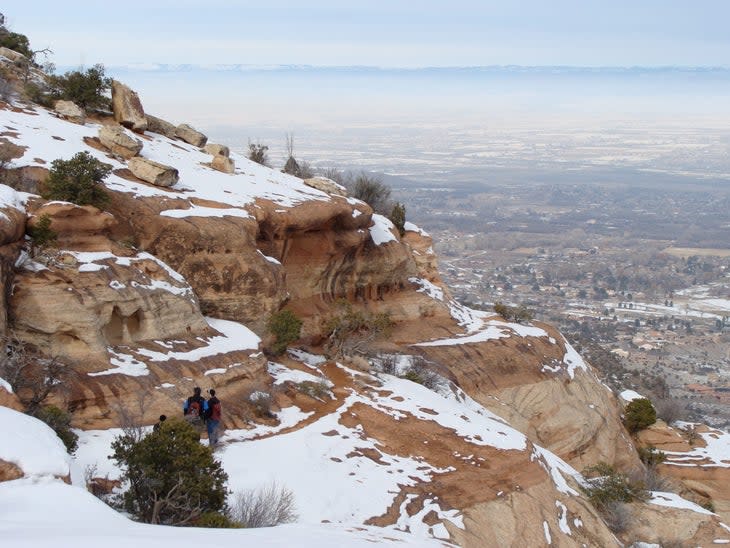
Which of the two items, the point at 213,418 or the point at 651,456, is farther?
the point at 651,456

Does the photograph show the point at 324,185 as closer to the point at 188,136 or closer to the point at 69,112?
the point at 188,136

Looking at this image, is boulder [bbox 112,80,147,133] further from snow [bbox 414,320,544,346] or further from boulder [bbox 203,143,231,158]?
snow [bbox 414,320,544,346]

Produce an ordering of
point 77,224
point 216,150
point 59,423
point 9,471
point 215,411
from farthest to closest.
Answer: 1. point 216,150
2. point 77,224
3. point 215,411
4. point 59,423
5. point 9,471

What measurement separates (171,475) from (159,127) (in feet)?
63.9

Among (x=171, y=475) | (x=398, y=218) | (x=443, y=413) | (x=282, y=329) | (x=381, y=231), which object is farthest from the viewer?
(x=398, y=218)

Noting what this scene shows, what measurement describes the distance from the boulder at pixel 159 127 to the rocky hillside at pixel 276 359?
0.09 metres

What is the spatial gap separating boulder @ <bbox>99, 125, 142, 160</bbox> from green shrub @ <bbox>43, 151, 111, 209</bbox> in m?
3.97

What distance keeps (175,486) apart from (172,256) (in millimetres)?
10040

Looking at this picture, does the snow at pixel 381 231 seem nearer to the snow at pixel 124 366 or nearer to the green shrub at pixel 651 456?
the green shrub at pixel 651 456

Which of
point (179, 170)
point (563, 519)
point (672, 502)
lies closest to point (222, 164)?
point (179, 170)

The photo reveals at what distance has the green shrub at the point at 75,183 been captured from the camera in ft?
66.2

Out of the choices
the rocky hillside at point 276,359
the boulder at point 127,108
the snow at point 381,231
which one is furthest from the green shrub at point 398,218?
the boulder at point 127,108

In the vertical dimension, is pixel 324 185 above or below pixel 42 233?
above

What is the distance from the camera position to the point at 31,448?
36.7 feet
